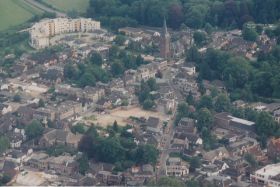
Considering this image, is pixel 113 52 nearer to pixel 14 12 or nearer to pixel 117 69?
pixel 117 69

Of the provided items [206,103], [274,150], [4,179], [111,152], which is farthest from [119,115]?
[4,179]

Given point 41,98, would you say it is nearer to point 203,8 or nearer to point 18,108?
point 18,108

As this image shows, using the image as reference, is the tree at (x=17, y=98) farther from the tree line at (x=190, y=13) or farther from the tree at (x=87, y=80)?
the tree line at (x=190, y=13)

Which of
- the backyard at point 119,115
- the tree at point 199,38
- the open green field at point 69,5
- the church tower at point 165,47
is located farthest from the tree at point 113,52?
the open green field at point 69,5

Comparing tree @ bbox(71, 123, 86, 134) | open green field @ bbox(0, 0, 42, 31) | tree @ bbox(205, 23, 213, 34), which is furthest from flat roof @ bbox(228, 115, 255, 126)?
open green field @ bbox(0, 0, 42, 31)

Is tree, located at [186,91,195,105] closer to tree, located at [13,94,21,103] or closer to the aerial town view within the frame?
the aerial town view
